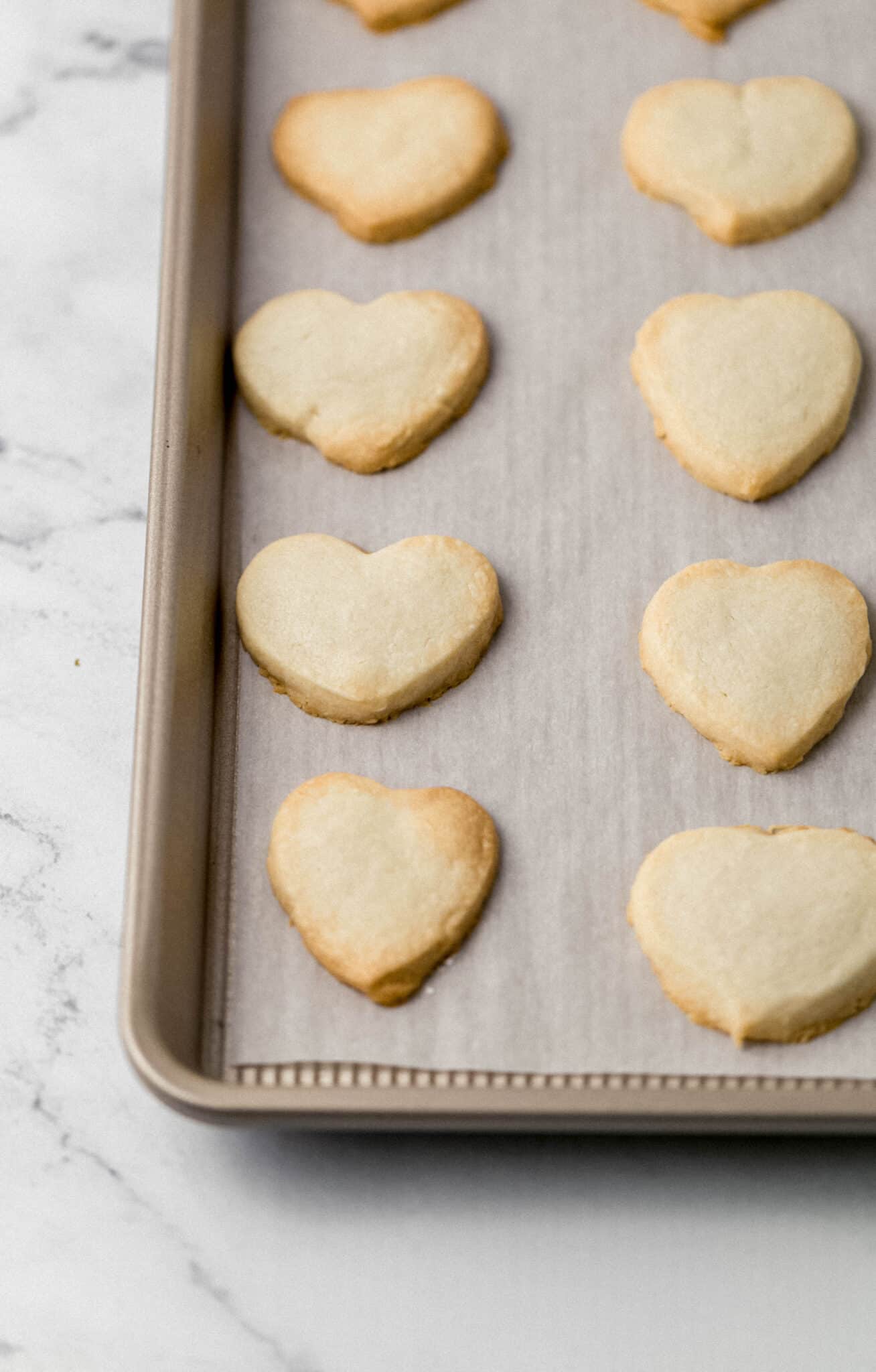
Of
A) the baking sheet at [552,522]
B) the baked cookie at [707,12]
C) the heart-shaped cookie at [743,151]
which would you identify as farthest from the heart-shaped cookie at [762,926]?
the baked cookie at [707,12]

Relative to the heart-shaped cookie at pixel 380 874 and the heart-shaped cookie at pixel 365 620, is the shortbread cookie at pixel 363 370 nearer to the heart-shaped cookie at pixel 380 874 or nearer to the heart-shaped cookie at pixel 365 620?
the heart-shaped cookie at pixel 365 620

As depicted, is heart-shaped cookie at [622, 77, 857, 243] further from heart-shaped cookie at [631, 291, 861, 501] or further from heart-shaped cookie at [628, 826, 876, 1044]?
heart-shaped cookie at [628, 826, 876, 1044]

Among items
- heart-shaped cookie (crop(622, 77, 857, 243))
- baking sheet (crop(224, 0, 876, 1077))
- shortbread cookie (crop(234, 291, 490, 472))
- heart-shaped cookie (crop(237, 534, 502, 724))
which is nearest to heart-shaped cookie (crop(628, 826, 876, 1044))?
baking sheet (crop(224, 0, 876, 1077))

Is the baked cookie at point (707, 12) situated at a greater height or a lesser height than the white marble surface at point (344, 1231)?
greater

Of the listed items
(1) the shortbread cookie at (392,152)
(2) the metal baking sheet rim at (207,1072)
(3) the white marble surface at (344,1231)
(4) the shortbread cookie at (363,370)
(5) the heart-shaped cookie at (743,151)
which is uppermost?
(5) the heart-shaped cookie at (743,151)

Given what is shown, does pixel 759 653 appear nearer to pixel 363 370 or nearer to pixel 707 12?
pixel 363 370

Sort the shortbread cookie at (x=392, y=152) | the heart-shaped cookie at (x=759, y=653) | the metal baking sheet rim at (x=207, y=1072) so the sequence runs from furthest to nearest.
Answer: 1. the shortbread cookie at (x=392, y=152)
2. the heart-shaped cookie at (x=759, y=653)
3. the metal baking sheet rim at (x=207, y=1072)

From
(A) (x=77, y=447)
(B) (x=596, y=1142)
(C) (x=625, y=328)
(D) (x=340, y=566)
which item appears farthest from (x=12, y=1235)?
(C) (x=625, y=328)
